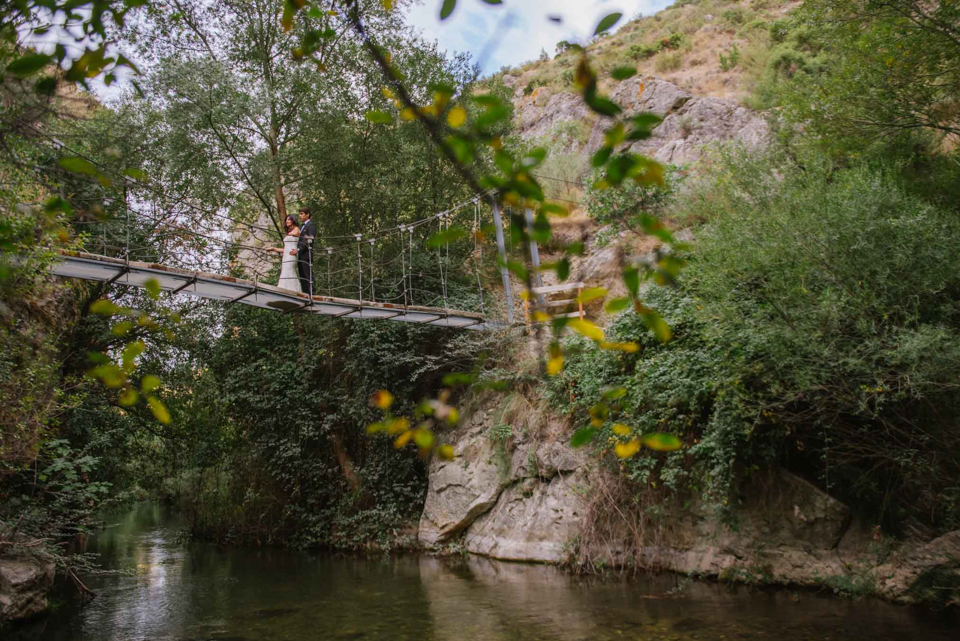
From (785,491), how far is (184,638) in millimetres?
4951

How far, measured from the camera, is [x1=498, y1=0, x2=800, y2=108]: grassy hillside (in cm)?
1341

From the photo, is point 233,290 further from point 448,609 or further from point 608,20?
point 608,20

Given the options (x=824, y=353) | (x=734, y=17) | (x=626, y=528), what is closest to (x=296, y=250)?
(x=626, y=528)

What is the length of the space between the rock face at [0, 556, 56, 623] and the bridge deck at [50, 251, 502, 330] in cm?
232

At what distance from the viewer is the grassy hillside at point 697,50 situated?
1341 centimetres

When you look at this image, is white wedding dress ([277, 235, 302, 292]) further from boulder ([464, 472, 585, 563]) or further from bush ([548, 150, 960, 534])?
bush ([548, 150, 960, 534])

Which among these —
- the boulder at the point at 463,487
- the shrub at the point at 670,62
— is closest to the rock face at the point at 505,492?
the boulder at the point at 463,487

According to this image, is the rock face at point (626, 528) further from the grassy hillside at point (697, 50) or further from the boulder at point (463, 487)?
the grassy hillside at point (697, 50)

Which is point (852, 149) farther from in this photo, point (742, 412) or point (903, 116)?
point (742, 412)

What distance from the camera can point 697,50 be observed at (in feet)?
53.3

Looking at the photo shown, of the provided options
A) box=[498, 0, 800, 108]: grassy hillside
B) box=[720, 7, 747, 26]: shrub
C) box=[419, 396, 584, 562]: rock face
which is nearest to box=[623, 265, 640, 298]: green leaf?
box=[419, 396, 584, 562]: rock face

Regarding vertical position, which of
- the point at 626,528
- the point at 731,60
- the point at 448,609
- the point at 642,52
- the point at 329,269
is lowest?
the point at 448,609

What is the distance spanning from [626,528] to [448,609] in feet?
6.71

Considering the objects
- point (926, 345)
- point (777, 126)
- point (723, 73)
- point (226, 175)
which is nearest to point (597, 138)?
point (723, 73)
